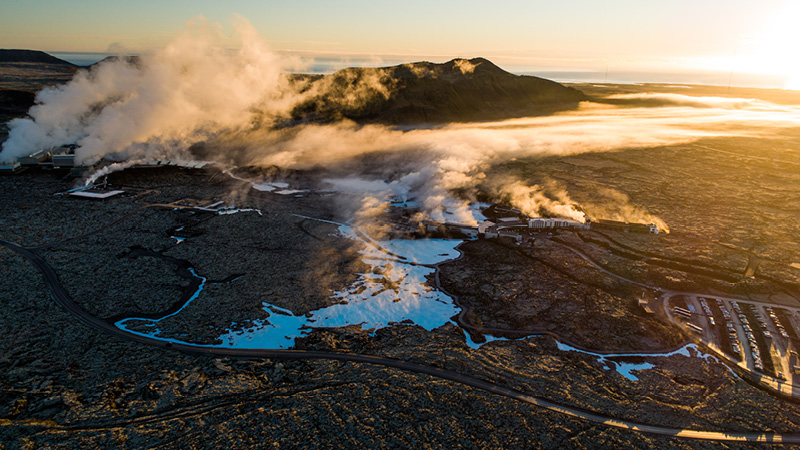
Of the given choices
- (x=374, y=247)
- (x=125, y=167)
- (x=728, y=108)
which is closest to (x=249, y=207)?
(x=374, y=247)

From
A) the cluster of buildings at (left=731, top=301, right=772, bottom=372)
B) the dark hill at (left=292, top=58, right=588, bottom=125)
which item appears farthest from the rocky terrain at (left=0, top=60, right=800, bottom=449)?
the dark hill at (left=292, top=58, right=588, bottom=125)

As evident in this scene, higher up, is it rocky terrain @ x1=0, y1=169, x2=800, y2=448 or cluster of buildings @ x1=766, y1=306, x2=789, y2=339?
cluster of buildings @ x1=766, y1=306, x2=789, y2=339

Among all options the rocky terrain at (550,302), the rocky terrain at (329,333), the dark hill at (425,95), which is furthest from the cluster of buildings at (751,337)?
the dark hill at (425,95)

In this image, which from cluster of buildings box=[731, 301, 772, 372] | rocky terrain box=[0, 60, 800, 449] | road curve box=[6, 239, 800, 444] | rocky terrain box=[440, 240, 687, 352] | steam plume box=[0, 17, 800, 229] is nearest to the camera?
rocky terrain box=[0, 60, 800, 449]

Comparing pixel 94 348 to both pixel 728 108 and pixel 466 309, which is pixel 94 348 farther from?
pixel 728 108

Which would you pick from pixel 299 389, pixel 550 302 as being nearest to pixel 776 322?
pixel 550 302

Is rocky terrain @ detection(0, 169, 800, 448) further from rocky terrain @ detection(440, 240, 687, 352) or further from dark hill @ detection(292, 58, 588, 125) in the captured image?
dark hill @ detection(292, 58, 588, 125)

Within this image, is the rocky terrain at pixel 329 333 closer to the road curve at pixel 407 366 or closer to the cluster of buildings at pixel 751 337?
the road curve at pixel 407 366
